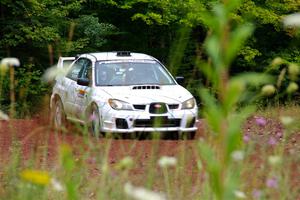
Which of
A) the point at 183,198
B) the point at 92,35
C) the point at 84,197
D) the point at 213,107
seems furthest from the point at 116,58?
the point at 92,35

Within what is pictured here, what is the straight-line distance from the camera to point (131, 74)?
39.5 feet

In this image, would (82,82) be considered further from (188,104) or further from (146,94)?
(188,104)

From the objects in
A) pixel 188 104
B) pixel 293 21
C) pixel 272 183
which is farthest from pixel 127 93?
pixel 293 21

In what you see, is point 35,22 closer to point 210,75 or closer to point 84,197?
point 84,197

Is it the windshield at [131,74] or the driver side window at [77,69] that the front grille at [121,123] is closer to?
the windshield at [131,74]

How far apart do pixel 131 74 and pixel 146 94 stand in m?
0.99

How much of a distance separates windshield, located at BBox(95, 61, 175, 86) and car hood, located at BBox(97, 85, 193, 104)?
25 centimetres

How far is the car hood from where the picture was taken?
1098 cm

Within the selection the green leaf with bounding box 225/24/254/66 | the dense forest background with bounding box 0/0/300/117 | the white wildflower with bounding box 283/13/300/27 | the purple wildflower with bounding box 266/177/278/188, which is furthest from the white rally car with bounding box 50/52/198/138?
the green leaf with bounding box 225/24/254/66

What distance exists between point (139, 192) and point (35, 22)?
22544mm

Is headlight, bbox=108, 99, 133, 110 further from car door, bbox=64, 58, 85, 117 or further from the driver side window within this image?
the driver side window

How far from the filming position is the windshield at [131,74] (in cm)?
1177

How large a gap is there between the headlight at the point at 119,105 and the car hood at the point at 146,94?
0.19 feet

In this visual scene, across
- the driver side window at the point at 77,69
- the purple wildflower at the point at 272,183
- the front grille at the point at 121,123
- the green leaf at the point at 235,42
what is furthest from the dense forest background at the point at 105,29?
the green leaf at the point at 235,42
